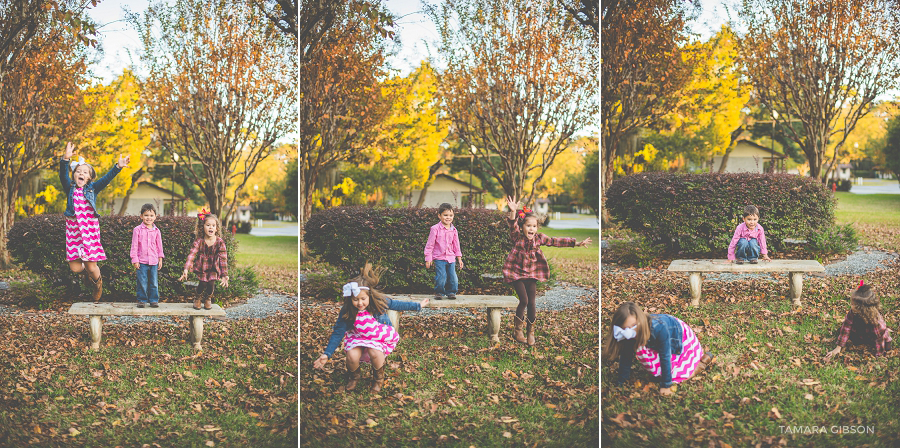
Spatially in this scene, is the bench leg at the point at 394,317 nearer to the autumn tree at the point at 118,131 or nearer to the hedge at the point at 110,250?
the hedge at the point at 110,250

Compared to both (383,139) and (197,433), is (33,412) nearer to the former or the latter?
(197,433)

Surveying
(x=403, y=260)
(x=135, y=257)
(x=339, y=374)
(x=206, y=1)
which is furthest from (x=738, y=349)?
(x=206, y=1)

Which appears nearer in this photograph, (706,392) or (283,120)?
(706,392)

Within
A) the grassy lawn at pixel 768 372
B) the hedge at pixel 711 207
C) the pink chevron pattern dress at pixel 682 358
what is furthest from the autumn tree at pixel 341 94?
the pink chevron pattern dress at pixel 682 358

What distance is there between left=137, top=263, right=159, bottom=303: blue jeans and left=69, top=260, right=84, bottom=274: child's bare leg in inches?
20.1

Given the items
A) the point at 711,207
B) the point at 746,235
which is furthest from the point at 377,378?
the point at 746,235

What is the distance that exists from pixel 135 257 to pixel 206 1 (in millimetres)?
2246

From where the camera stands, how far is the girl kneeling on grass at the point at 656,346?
4.55 m

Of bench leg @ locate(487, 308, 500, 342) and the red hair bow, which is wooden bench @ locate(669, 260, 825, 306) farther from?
bench leg @ locate(487, 308, 500, 342)

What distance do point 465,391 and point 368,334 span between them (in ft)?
3.04

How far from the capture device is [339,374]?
5055 millimetres

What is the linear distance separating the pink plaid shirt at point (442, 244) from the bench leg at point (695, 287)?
1935 mm

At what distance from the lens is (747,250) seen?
5008 millimetres

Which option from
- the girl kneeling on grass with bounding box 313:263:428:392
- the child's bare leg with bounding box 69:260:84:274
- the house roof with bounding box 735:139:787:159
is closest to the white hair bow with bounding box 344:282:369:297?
the girl kneeling on grass with bounding box 313:263:428:392
